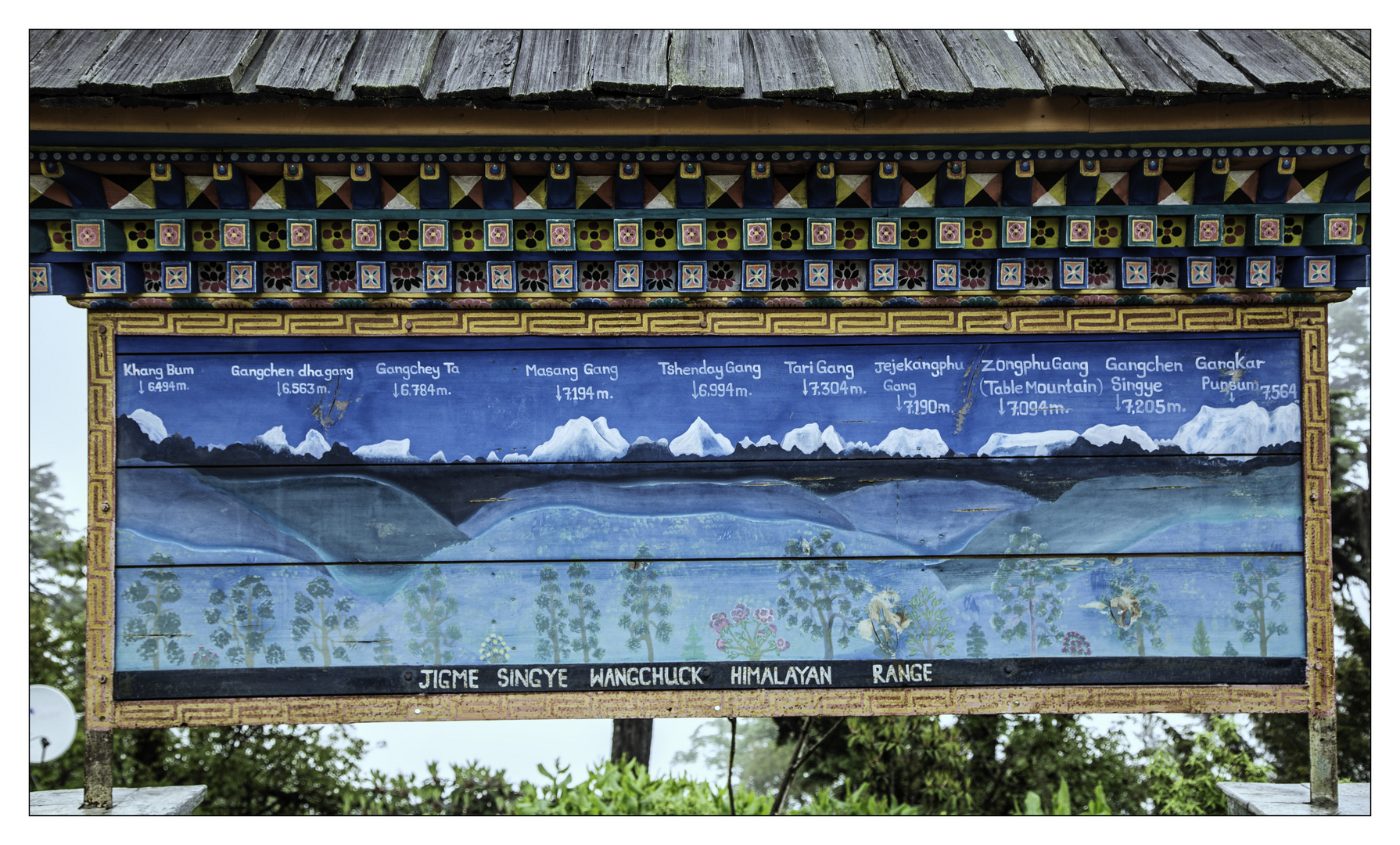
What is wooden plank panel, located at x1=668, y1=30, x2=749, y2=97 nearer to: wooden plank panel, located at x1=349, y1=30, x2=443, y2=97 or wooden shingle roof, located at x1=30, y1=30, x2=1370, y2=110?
wooden shingle roof, located at x1=30, y1=30, x2=1370, y2=110

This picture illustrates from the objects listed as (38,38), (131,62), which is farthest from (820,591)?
(38,38)

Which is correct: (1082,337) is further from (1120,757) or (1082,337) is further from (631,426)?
(1120,757)

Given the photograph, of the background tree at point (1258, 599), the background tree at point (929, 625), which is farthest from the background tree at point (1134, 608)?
the background tree at point (929, 625)

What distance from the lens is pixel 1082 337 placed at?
3.96 m

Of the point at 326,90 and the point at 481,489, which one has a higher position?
the point at 326,90

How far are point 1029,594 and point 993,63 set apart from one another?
248 centimetres

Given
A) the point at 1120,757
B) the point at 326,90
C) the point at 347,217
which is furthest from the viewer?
the point at 1120,757

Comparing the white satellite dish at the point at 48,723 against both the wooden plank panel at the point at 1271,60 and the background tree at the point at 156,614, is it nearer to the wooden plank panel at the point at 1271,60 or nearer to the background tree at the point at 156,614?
the background tree at the point at 156,614

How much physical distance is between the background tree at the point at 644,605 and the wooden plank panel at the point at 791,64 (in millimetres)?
2181

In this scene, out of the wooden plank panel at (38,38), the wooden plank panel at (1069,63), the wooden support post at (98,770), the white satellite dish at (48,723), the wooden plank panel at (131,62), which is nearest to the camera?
the wooden plank panel at (131,62)

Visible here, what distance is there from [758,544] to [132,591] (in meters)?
3.06

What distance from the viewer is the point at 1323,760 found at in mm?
3902

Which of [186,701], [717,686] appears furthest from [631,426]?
[186,701]

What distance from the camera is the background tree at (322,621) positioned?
3883mm
